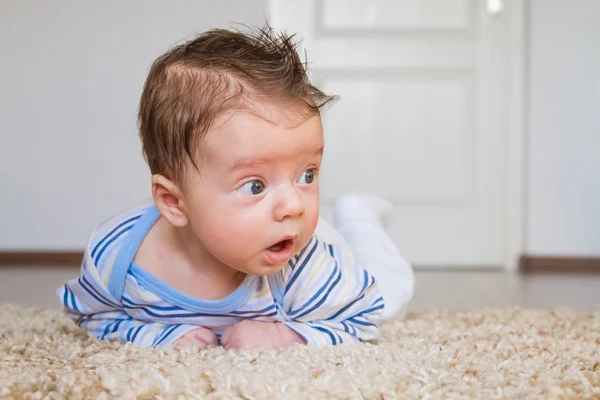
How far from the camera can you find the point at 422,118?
320 cm

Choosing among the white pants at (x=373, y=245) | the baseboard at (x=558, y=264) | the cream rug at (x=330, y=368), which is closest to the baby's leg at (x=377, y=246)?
the white pants at (x=373, y=245)

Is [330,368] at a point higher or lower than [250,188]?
lower

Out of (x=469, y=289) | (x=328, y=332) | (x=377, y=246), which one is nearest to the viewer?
(x=328, y=332)

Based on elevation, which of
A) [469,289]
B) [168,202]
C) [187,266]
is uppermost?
[168,202]

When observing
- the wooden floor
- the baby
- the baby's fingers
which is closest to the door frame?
the wooden floor

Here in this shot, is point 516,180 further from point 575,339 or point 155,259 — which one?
point 155,259

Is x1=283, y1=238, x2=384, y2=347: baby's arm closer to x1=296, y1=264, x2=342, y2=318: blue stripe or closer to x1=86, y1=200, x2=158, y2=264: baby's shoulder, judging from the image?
x1=296, y1=264, x2=342, y2=318: blue stripe

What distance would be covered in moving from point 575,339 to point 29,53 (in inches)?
112

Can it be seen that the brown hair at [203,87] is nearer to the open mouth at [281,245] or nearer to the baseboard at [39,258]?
the open mouth at [281,245]

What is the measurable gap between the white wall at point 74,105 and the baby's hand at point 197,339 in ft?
7.51

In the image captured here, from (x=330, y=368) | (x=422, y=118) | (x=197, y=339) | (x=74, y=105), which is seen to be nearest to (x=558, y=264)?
(x=422, y=118)

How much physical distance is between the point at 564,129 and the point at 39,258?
229cm

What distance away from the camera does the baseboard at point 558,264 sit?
10.4 ft

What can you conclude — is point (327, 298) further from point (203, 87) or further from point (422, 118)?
point (422, 118)
